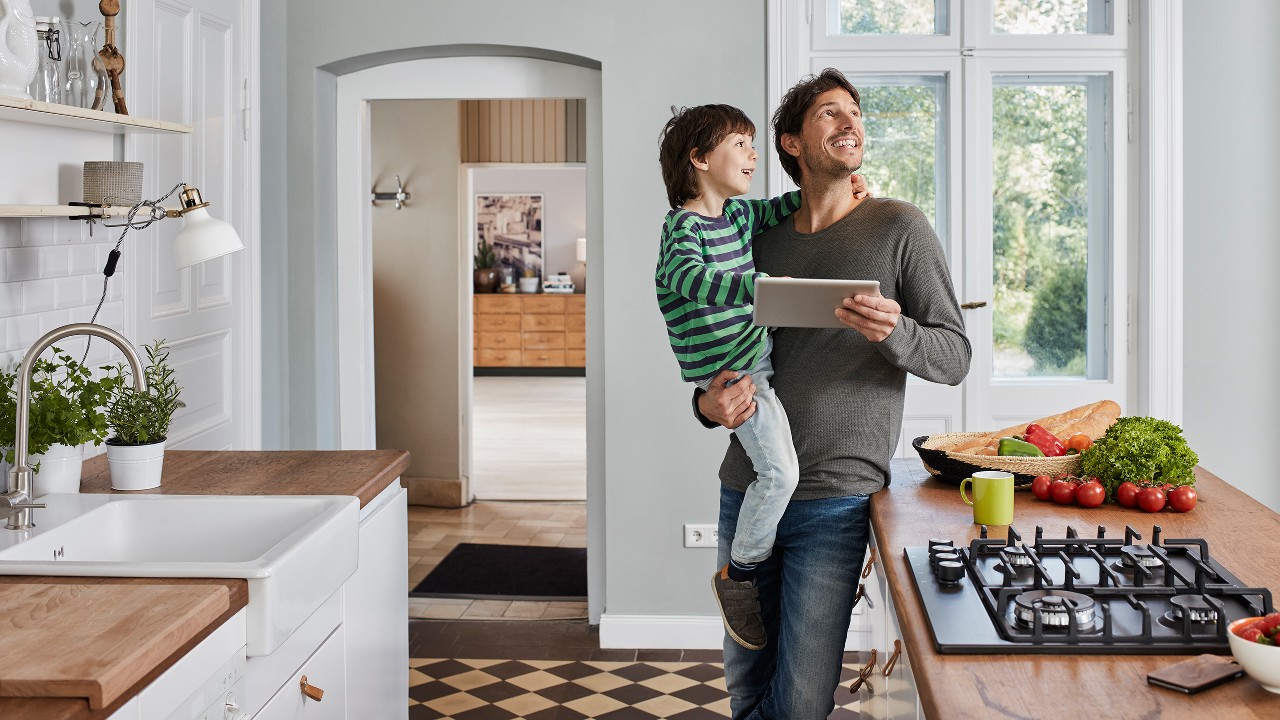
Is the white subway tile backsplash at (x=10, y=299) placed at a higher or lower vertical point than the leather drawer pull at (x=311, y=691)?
higher

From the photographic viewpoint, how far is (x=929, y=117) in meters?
4.15

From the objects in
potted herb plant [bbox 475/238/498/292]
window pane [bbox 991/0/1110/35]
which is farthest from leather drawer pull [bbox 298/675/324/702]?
potted herb plant [bbox 475/238/498/292]

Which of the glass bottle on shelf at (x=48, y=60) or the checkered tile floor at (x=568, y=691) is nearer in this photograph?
the glass bottle on shelf at (x=48, y=60)

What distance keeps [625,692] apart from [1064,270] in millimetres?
2128

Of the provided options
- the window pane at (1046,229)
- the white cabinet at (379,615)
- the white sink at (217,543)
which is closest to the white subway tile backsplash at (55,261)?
the white sink at (217,543)

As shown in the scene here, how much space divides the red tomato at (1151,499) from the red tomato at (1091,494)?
7cm

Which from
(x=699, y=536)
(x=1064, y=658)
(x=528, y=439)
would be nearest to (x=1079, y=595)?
(x=1064, y=658)

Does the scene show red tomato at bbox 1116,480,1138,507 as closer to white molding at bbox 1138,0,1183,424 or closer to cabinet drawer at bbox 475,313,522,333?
white molding at bbox 1138,0,1183,424

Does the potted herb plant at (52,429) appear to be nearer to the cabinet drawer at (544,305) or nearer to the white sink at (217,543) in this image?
the white sink at (217,543)

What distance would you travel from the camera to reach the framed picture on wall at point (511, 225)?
44.4 ft

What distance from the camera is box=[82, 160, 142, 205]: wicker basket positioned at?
2.68 meters

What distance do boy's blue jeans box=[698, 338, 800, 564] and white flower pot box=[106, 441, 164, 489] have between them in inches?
47.6

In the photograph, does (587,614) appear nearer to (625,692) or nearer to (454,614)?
(454,614)

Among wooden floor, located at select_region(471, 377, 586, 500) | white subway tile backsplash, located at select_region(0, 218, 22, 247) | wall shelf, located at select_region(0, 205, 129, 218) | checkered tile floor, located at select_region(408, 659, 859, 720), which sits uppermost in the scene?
wall shelf, located at select_region(0, 205, 129, 218)
